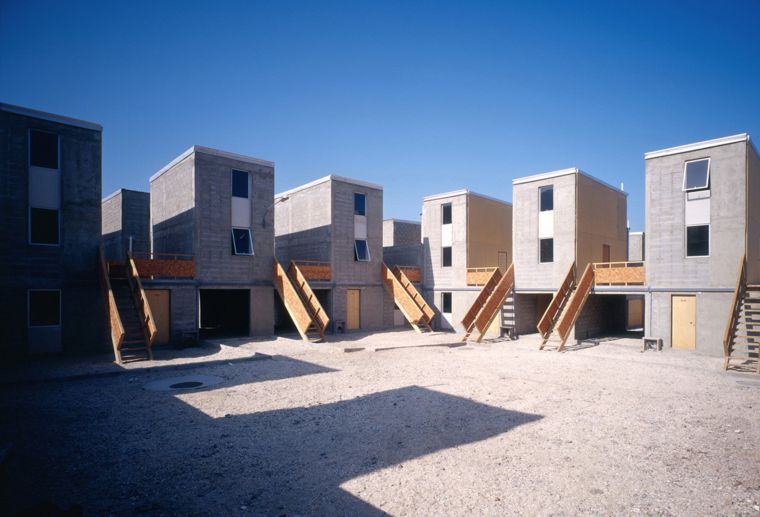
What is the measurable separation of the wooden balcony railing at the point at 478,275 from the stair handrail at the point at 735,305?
11472 millimetres

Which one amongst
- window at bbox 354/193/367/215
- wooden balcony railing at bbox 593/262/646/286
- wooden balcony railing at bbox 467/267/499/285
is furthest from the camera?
window at bbox 354/193/367/215

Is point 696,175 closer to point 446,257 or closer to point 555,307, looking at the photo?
point 555,307

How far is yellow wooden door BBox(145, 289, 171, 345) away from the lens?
1917 cm

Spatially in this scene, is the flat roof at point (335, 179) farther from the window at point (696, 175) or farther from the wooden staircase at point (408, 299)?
the window at point (696, 175)

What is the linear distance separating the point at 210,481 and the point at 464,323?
17.9 meters

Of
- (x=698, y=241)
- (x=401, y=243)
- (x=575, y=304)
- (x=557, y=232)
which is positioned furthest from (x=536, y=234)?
(x=401, y=243)

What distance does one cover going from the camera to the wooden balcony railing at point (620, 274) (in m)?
20.1

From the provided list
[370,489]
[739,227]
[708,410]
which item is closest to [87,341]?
[370,489]

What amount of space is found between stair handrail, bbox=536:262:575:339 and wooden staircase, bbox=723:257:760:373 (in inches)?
261

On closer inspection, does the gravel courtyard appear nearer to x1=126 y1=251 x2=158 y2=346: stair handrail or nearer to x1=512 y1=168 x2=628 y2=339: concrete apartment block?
x1=126 y1=251 x2=158 y2=346: stair handrail

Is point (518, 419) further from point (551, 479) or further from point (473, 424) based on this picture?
point (551, 479)

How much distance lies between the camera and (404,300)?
26062 mm

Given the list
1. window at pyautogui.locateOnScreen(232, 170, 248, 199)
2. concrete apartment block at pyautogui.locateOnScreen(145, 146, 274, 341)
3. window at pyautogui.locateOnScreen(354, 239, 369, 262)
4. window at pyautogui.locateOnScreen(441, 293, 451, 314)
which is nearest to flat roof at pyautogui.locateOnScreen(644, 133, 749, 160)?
window at pyautogui.locateOnScreen(441, 293, 451, 314)

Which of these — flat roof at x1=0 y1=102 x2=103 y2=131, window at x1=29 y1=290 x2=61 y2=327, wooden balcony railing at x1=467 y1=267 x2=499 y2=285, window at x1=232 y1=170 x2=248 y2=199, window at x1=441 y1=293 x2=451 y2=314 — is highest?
flat roof at x1=0 y1=102 x2=103 y2=131
